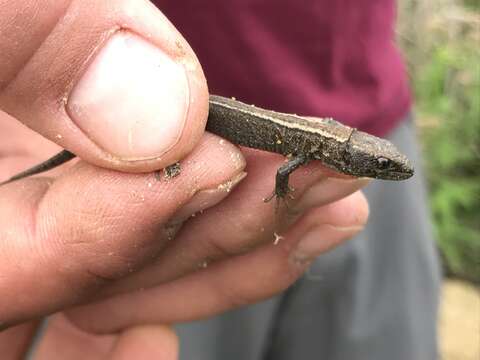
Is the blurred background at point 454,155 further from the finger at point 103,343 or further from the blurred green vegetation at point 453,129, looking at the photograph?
the finger at point 103,343

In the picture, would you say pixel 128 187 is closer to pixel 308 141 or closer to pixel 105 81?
pixel 105 81

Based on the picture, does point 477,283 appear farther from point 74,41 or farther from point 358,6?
point 74,41

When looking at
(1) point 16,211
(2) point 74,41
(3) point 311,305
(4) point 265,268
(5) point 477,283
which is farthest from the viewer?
(5) point 477,283

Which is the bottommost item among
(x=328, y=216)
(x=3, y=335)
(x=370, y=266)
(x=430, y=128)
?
(x=3, y=335)

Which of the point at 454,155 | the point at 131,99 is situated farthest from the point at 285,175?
the point at 454,155

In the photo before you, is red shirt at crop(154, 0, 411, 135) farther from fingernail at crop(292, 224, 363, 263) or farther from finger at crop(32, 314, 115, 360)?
finger at crop(32, 314, 115, 360)

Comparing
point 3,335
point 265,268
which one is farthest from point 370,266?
Result: point 3,335

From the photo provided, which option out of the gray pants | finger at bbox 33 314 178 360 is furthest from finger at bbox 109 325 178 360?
the gray pants

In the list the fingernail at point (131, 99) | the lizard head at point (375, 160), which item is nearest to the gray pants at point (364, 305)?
the lizard head at point (375, 160)
